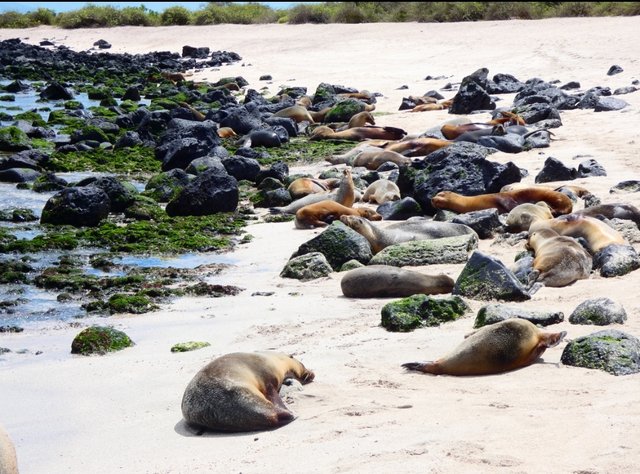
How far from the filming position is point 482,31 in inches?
1234

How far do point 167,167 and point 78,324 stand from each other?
7.93 metres

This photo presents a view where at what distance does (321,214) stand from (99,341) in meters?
4.65

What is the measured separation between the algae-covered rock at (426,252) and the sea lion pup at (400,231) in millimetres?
338

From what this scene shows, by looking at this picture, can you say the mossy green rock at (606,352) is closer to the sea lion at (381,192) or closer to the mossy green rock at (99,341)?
the mossy green rock at (99,341)

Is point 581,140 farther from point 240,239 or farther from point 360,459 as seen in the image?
point 360,459

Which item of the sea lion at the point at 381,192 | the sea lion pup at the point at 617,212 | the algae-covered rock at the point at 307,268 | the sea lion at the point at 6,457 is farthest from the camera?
the sea lion at the point at 381,192

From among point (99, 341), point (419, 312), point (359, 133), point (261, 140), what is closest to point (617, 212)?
point (419, 312)

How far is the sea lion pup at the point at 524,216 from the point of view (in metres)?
9.34

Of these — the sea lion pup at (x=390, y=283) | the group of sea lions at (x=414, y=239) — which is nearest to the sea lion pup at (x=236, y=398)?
the group of sea lions at (x=414, y=239)

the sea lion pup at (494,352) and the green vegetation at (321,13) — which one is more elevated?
the green vegetation at (321,13)

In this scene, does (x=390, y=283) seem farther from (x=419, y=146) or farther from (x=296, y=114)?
(x=296, y=114)

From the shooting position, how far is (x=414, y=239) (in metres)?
9.11

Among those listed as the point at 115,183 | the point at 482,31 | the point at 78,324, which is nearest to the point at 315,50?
the point at 482,31

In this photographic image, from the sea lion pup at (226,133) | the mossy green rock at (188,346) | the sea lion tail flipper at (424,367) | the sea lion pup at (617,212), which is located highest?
the sea lion tail flipper at (424,367)
